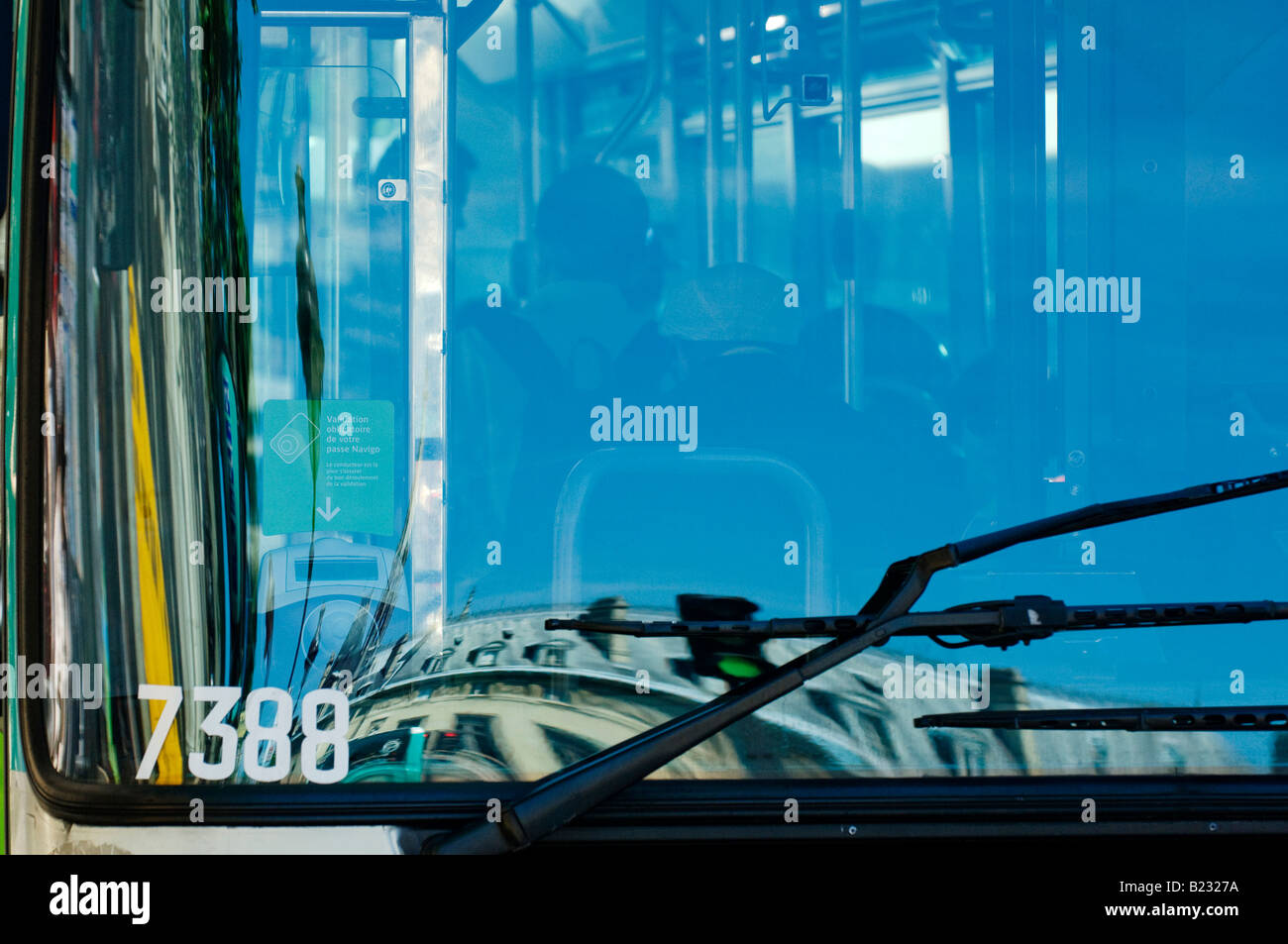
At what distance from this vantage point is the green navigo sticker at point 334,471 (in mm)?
1777

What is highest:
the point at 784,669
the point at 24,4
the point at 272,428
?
the point at 24,4

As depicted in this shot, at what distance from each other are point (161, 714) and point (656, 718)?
2.68 feet

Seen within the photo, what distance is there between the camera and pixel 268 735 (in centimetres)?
179

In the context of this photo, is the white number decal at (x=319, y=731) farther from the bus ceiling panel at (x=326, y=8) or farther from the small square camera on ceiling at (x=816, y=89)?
the small square camera on ceiling at (x=816, y=89)

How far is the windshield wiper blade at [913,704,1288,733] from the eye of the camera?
1.74 meters

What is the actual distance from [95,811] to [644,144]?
4.73 ft

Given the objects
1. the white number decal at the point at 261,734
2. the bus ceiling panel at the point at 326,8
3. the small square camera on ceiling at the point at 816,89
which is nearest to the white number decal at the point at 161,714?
the white number decal at the point at 261,734

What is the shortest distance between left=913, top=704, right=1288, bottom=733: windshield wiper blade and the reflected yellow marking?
1.32 m

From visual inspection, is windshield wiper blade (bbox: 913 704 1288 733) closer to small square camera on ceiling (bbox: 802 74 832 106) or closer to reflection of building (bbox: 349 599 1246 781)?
reflection of building (bbox: 349 599 1246 781)

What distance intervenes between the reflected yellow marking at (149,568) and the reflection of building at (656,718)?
0.31m

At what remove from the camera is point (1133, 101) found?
1809 millimetres

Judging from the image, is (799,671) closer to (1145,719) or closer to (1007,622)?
(1007,622)
